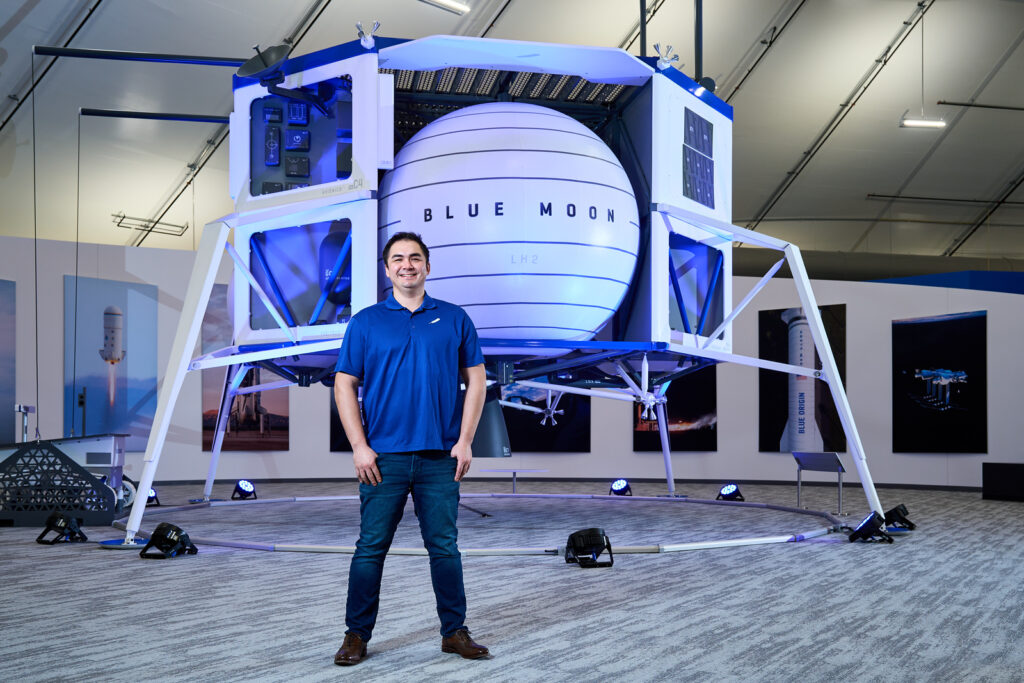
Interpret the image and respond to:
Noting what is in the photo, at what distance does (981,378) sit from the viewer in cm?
1819

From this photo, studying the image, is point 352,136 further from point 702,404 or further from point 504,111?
point 702,404

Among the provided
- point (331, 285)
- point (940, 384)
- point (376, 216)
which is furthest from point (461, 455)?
point (940, 384)

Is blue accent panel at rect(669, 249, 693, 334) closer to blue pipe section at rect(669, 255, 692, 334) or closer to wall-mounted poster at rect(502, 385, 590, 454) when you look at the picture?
blue pipe section at rect(669, 255, 692, 334)

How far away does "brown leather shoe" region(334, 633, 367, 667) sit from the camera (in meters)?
4.26

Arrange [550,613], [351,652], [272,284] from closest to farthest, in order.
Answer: [351,652] < [550,613] < [272,284]

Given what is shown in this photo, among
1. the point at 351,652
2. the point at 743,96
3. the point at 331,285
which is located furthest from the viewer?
the point at 743,96

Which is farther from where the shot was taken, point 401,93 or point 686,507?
point 686,507

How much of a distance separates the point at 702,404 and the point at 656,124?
462 inches

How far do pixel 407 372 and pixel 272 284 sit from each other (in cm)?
564

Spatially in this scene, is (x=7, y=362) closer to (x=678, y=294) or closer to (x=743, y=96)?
(x=678, y=294)

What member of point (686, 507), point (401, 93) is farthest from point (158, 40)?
point (686, 507)

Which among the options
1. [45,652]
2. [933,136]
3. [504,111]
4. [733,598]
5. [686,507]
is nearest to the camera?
[45,652]

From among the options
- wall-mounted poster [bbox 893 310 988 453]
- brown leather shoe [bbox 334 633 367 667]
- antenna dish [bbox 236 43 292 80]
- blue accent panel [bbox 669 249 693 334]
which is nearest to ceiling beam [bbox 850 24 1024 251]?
wall-mounted poster [bbox 893 310 988 453]

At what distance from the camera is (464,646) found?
14.3 feet
